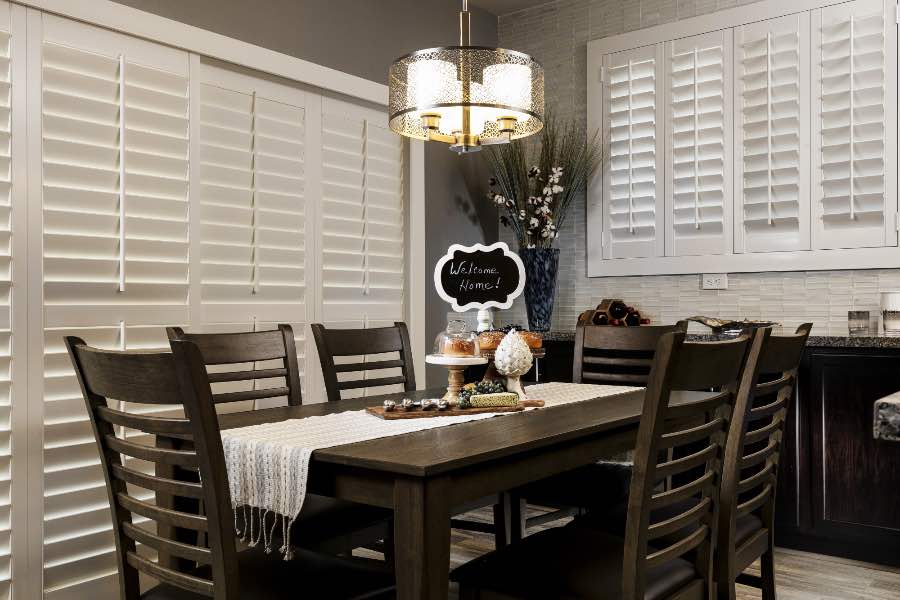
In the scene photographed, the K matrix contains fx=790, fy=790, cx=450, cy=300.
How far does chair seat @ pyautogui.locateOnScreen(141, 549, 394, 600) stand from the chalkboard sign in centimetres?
118

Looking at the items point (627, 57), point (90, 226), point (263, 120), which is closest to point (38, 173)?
point (90, 226)

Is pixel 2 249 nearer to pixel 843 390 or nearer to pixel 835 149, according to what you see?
pixel 843 390

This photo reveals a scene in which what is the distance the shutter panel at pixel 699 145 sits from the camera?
3877 mm

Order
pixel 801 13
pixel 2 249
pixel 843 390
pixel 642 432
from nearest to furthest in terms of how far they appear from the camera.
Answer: pixel 642 432 → pixel 2 249 → pixel 843 390 → pixel 801 13

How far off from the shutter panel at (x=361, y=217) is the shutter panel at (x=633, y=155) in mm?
1132

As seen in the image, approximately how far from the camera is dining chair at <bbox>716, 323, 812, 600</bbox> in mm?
1833

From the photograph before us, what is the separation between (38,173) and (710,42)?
3078 mm

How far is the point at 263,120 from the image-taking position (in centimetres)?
340

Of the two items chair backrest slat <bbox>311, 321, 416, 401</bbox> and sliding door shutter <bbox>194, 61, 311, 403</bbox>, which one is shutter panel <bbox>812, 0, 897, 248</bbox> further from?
sliding door shutter <bbox>194, 61, 311, 403</bbox>

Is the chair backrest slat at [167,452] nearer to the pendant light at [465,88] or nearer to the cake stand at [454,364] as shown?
the cake stand at [454,364]

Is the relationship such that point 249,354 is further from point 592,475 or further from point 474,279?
point 592,475

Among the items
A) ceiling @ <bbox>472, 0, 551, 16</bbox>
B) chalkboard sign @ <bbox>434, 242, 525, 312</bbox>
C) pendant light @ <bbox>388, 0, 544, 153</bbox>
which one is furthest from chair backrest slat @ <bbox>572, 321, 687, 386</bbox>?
ceiling @ <bbox>472, 0, 551, 16</bbox>

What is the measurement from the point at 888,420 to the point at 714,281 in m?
3.12

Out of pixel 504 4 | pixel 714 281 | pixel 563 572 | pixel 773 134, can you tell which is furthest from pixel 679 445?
pixel 504 4
